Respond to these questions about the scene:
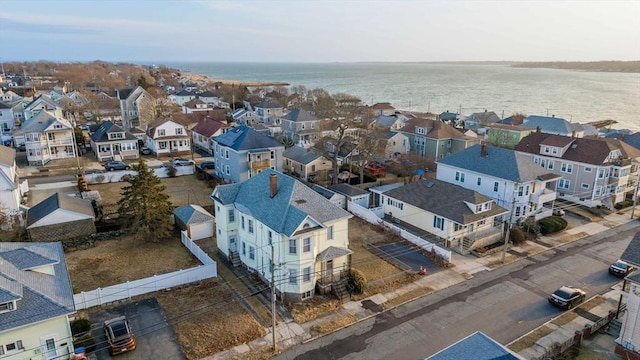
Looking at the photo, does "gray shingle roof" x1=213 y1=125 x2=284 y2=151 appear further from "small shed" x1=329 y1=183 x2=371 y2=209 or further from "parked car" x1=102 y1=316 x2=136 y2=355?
"parked car" x1=102 y1=316 x2=136 y2=355

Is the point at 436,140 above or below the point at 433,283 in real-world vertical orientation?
above

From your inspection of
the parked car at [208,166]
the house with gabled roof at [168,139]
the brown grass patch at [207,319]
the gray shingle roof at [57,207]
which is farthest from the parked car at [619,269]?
the house with gabled roof at [168,139]

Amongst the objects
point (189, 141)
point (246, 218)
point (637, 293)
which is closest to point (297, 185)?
point (246, 218)

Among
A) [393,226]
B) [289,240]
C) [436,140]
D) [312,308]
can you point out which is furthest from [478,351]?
[436,140]

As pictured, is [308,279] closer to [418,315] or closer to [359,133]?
[418,315]

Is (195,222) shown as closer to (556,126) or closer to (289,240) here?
(289,240)

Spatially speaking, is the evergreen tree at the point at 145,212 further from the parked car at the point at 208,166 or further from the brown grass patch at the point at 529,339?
the brown grass patch at the point at 529,339
